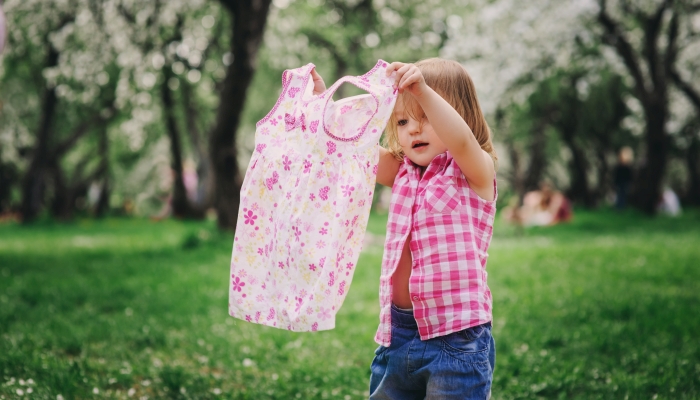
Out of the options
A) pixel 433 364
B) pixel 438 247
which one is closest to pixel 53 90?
pixel 438 247

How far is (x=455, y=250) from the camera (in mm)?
2488

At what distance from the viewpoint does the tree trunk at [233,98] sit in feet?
35.1

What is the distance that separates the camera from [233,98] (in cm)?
1127

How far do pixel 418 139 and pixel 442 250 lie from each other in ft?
1.54

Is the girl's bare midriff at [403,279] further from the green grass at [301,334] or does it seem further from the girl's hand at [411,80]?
the green grass at [301,334]

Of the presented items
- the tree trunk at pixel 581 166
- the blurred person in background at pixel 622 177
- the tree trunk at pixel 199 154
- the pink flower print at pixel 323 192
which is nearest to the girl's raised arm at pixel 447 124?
the pink flower print at pixel 323 192

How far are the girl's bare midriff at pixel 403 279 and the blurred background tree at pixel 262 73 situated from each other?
8859mm

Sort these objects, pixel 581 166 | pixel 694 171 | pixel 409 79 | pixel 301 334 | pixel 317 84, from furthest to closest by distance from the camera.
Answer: pixel 694 171
pixel 581 166
pixel 301 334
pixel 317 84
pixel 409 79

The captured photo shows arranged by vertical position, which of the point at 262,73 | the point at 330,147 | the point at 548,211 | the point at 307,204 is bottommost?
the point at 548,211

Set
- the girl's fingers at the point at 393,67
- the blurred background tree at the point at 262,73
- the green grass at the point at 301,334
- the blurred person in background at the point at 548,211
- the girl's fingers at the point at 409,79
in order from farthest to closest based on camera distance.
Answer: the blurred person in background at the point at 548,211, the blurred background tree at the point at 262,73, the green grass at the point at 301,334, the girl's fingers at the point at 393,67, the girl's fingers at the point at 409,79

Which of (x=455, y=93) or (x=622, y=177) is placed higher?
(x=455, y=93)

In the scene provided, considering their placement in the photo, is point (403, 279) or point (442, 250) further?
point (403, 279)

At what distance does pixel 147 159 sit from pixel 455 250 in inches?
1174

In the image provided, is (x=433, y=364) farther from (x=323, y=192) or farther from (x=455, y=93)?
(x=455, y=93)
